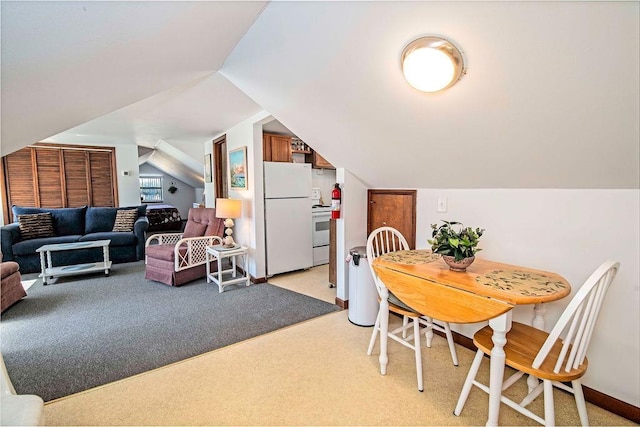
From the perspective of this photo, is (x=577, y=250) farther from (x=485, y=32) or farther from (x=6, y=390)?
(x=6, y=390)

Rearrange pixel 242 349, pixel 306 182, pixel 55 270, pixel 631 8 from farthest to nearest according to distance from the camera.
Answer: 1. pixel 306 182
2. pixel 55 270
3. pixel 242 349
4. pixel 631 8

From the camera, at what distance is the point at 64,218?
484cm

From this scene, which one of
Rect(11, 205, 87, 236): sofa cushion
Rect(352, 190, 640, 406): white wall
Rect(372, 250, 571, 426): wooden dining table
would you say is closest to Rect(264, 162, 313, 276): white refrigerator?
Rect(372, 250, 571, 426): wooden dining table

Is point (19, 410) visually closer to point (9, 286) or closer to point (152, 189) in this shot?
point (9, 286)

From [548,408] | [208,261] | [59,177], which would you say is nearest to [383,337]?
[548,408]

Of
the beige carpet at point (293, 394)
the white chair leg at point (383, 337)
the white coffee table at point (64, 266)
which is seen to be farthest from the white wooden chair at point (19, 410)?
the white coffee table at point (64, 266)

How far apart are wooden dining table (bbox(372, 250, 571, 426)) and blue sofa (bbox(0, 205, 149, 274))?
14.9 feet

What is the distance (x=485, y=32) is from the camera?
121 cm

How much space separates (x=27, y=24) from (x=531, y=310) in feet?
9.52

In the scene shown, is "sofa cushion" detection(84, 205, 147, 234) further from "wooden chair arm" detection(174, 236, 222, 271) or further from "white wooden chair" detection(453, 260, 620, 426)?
"white wooden chair" detection(453, 260, 620, 426)

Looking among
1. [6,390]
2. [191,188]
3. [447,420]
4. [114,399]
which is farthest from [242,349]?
[191,188]

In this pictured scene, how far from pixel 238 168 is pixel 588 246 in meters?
3.71

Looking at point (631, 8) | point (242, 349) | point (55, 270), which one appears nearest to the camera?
point (631, 8)

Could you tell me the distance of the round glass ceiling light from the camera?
1.32 m
